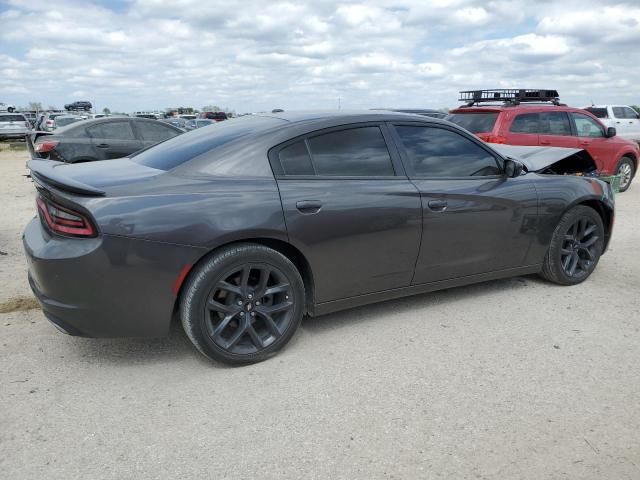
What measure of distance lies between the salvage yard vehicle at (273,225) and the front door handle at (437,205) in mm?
10

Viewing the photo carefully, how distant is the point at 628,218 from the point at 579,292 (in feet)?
13.5

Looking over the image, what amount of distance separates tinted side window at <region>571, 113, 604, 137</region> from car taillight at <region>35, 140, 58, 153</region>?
9.72m

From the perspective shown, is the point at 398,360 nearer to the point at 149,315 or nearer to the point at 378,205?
the point at 378,205

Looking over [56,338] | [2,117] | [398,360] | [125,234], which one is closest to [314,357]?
[398,360]

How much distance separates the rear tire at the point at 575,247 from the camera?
456 centimetres

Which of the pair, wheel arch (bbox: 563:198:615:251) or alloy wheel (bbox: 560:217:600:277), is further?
Answer: wheel arch (bbox: 563:198:615:251)

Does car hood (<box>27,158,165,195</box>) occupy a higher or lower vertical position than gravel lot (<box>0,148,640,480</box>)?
higher

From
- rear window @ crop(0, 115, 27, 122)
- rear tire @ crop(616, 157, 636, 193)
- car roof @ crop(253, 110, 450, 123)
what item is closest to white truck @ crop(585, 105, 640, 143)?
rear tire @ crop(616, 157, 636, 193)

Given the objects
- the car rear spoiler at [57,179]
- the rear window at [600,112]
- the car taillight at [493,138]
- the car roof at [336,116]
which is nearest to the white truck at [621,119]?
the rear window at [600,112]

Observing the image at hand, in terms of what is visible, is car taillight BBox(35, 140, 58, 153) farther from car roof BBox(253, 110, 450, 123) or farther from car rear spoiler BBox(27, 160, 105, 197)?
car roof BBox(253, 110, 450, 123)

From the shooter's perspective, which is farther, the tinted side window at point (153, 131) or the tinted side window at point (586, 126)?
the tinted side window at point (153, 131)

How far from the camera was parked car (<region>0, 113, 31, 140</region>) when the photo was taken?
28.8 metres

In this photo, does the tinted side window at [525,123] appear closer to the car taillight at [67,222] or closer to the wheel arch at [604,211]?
the wheel arch at [604,211]

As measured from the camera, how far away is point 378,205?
3578mm
